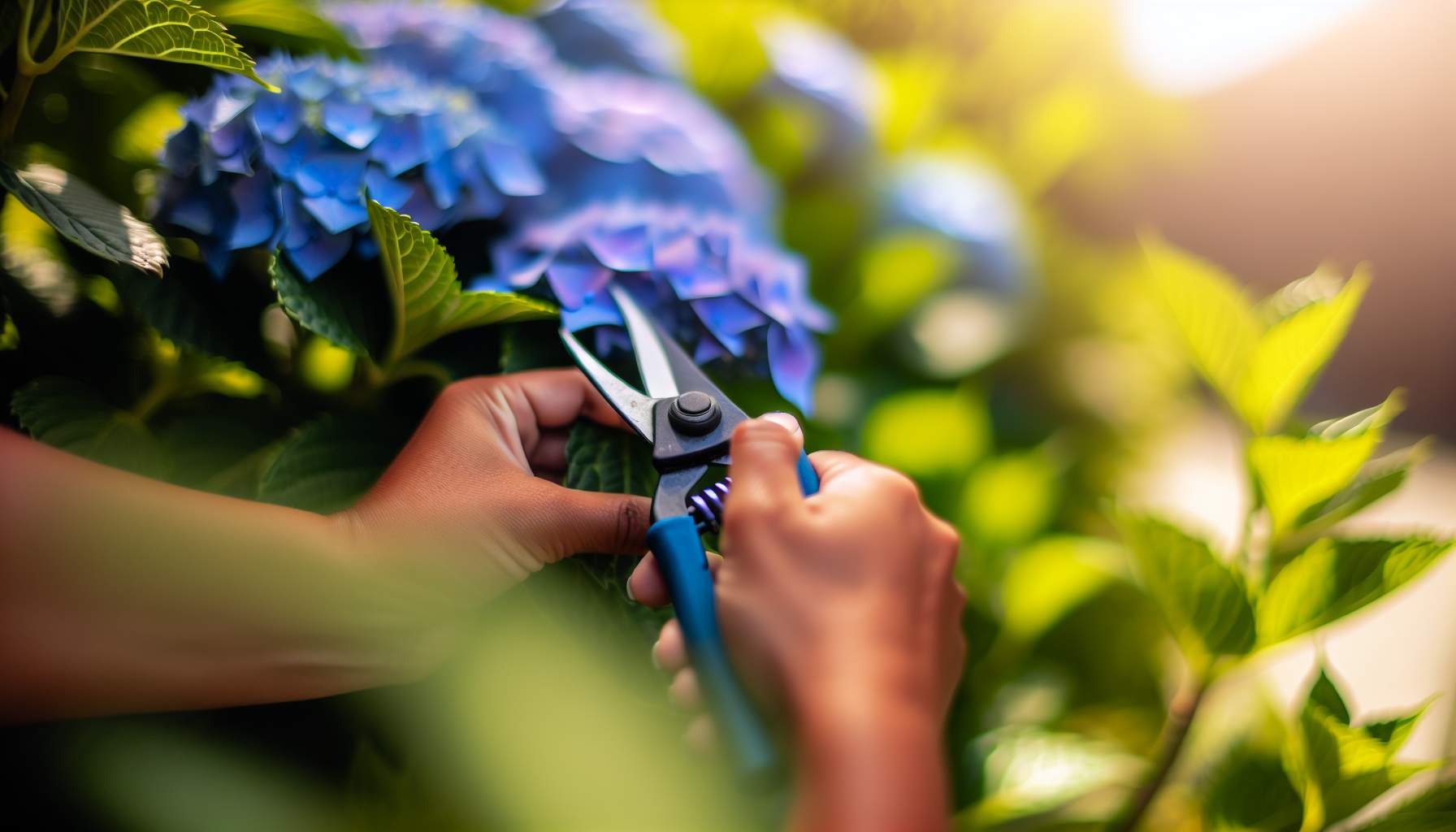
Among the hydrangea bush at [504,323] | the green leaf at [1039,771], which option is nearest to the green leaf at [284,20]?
the hydrangea bush at [504,323]

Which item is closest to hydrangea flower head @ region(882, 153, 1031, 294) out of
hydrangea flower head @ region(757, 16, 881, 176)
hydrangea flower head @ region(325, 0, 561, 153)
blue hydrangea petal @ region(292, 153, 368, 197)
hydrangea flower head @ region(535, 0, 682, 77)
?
hydrangea flower head @ region(757, 16, 881, 176)

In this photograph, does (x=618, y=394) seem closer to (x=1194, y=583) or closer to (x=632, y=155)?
(x=632, y=155)

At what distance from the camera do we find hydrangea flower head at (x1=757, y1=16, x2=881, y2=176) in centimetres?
59

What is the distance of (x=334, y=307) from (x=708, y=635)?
0.64ft

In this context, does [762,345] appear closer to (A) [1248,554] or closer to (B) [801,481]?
(B) [801,481]

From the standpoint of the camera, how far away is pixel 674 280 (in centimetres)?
37

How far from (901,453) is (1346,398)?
121 centimetres

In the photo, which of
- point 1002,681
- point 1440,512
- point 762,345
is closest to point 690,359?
point 762,345

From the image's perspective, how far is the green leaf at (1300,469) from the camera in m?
0.37

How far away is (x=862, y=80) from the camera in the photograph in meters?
0.63

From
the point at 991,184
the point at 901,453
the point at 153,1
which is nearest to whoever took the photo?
the point at 153,1

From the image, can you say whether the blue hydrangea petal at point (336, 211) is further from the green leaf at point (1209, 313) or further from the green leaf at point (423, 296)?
the green leaf at point (1209, 313)

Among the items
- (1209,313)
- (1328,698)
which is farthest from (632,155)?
(1328,698)

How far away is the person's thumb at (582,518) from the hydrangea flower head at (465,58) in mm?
188
